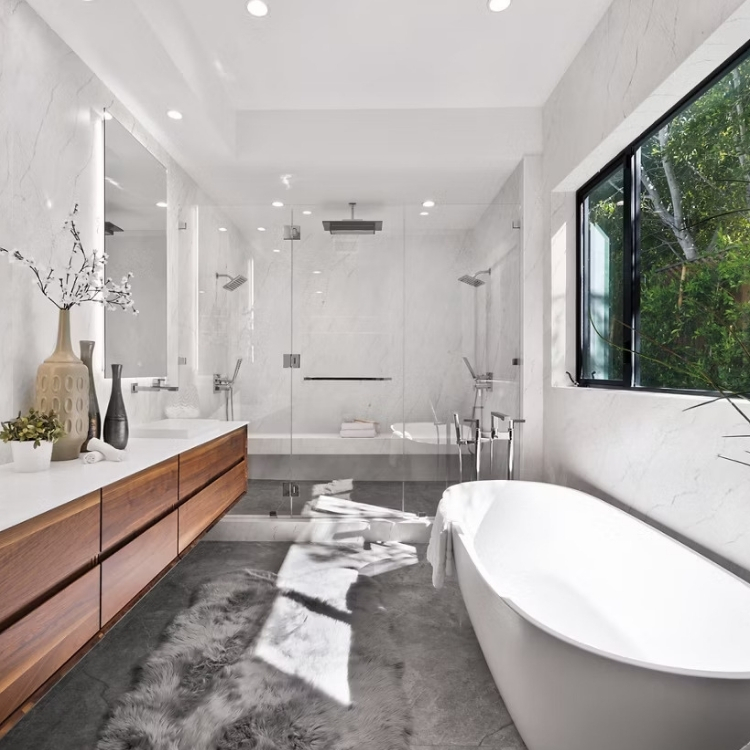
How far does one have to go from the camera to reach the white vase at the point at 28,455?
5.24ft

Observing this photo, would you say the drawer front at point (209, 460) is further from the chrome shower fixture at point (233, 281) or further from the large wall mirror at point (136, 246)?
the chrome shower fixture at point (233, 281)

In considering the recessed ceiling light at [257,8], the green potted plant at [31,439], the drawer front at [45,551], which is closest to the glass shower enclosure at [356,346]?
the recessed ceiling light at [257,8]

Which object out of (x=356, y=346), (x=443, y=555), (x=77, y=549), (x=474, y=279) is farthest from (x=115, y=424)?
(x=474, y=279)

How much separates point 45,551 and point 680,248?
2.58 meters

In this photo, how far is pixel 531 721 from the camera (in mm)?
1407

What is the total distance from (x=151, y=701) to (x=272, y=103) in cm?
317

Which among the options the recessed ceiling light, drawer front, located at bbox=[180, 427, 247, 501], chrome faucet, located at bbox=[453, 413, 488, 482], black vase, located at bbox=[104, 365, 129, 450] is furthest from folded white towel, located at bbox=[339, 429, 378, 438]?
the recessed ceiling light

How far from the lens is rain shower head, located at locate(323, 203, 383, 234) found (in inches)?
143

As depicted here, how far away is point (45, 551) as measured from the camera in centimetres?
127

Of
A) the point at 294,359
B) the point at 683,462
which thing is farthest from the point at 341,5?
the point at 683,462

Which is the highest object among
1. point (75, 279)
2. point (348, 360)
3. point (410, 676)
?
point (75, 279)

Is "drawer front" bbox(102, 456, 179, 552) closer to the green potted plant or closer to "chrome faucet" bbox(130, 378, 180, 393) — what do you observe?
the green potted plant

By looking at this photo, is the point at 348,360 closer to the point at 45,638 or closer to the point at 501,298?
the point at 501,298

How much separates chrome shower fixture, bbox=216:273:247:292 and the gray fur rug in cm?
206
